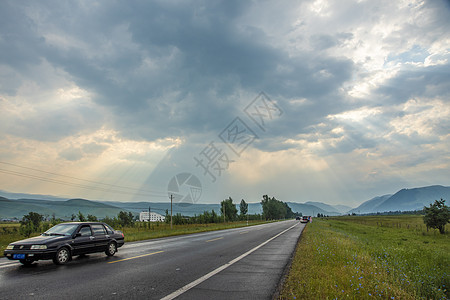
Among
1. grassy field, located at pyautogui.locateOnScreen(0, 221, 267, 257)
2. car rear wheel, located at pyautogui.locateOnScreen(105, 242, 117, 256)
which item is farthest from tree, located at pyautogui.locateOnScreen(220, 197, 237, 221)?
car rear wheel, located at pyautogui.locateOnScreen(105, 242, 117, 256)

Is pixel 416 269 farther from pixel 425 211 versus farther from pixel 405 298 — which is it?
pixel 425 211

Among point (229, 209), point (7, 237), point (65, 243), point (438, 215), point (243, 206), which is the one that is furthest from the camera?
point (243, 206)

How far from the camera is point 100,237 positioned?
11016 millimetres

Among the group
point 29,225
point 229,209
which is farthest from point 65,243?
point 229,209

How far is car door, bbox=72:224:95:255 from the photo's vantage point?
32.4 feet

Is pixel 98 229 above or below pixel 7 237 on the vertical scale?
above

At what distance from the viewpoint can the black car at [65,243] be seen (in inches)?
337

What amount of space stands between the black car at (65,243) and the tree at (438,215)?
53641 millimetres

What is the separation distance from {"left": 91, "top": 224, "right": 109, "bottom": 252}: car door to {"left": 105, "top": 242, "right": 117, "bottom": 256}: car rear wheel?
0.53ft

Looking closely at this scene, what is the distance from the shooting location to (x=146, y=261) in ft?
31.7

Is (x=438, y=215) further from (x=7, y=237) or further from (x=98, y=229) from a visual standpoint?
(x=7, y=237)

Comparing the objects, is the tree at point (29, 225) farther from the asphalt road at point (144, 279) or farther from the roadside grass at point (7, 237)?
the asphalt road at point (144, 279)

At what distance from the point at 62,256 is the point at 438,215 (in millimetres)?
56247

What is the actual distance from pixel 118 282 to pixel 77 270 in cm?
237
